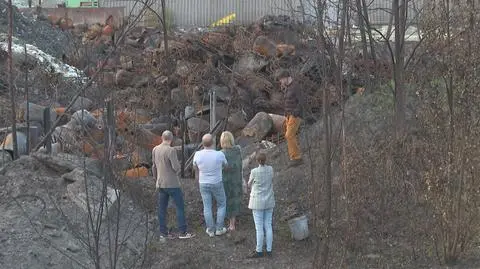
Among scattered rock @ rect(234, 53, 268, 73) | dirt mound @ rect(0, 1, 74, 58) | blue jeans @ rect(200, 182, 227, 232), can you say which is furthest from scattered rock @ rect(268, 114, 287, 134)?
dirt mound @ rect(0, 1, 74, 58)

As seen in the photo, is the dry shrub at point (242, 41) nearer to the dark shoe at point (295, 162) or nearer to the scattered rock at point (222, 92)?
the scattered rock at point (222, 92)

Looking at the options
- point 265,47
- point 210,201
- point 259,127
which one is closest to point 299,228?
point 210,201

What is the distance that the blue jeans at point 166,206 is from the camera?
338 inches

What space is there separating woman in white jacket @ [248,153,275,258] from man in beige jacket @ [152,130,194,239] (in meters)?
1.11

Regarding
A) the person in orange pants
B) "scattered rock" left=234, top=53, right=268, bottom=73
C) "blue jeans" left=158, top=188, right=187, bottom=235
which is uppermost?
"scattered rock" left=234, top=53, right=268, bottom=73

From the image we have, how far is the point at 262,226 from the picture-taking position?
7.90 m

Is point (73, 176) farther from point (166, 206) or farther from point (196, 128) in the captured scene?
point (196, 128)

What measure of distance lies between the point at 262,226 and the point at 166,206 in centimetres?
142

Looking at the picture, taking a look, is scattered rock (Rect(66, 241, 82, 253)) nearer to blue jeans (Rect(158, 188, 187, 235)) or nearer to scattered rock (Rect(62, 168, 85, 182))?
blue jeans (Rect(158, 188, 187, 235))

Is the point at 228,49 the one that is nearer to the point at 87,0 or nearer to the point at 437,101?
the point at 437,101

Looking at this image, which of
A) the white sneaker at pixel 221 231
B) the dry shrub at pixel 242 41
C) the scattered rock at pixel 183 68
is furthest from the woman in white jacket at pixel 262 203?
the dry shrub at pixel 242 41

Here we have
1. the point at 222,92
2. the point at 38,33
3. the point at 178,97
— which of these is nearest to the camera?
the point at 178,97

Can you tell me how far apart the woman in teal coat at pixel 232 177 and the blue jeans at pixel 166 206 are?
67cm

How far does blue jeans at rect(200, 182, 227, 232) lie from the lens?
28.0 feet
